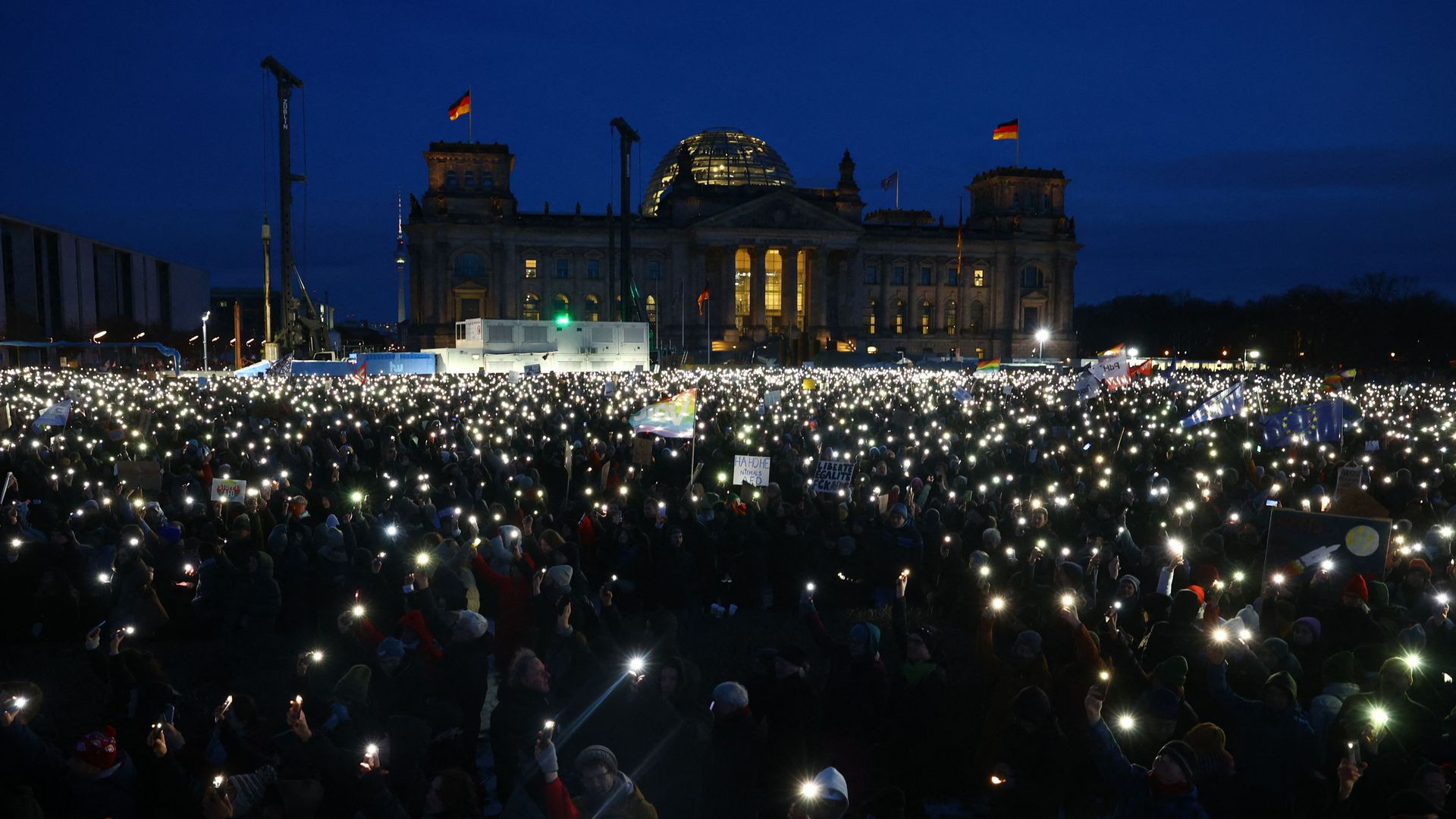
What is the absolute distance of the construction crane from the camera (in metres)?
44.6

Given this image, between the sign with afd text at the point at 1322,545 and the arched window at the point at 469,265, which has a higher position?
the arched window at the point at 469,265

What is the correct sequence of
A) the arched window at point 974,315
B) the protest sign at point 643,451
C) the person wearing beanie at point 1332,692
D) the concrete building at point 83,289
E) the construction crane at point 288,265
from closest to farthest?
1. the person wearing beanie at point 1332,692
2. the protest sign at point 643,451
3. the construction crane at point 288,265
4. the concrete building at point 83,289
5. the arched window at point 974,315

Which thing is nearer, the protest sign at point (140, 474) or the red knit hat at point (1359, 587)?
the red knit hat at point (1359, 587)

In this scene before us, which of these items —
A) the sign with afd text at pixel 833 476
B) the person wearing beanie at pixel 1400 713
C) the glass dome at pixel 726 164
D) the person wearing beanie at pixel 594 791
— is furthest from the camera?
the glass dome at pixel 726 164

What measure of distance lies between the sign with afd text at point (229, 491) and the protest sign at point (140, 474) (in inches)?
70.6

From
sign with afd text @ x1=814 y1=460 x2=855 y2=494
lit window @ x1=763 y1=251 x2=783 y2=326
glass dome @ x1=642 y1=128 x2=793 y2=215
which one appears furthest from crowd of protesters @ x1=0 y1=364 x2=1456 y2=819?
glass dome @ x1=642 y1=128 x2=793 y2=215

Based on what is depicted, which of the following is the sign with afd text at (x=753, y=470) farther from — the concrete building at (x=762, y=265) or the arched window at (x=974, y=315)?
the arched window at (x=974, y=315)

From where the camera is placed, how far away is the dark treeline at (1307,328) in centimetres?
8069

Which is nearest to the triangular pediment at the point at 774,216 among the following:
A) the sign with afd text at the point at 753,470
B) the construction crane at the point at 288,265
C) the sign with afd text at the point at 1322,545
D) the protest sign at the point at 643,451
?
the construction crane at the point at 288,265

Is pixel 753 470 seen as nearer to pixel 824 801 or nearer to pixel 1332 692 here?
pixel 1332 692

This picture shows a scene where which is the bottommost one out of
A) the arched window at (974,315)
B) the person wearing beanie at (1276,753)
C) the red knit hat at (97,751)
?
the person wearing beanie at (1276,753)

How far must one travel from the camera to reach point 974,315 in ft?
296

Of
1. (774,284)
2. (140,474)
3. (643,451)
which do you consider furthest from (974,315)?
(140,474)

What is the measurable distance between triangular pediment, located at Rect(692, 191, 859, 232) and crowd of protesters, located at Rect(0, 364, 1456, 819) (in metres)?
64.3
